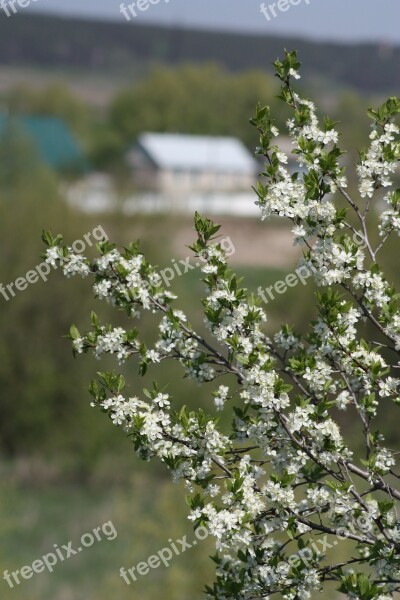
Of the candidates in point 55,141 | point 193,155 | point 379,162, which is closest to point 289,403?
point 379,162

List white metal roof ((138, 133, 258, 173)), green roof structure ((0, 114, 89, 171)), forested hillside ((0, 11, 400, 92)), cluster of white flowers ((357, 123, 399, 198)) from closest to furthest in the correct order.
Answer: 1. cluster of white flowers ((357, 123, 399, 198))
2. green roof structure ((0, 114, 89, 171))
3. white metal roof ((138, 133, 258, 173))
4. forested hillside ((0, 11, 400, 92))

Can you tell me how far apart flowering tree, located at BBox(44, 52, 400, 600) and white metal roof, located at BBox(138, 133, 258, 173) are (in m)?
89.4

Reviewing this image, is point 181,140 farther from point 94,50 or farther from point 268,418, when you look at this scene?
point 268,418

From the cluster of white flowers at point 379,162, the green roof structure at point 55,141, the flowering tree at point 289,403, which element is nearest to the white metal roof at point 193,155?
the green roof structure at point 55,141

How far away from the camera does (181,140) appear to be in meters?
99.9

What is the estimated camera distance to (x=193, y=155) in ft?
319

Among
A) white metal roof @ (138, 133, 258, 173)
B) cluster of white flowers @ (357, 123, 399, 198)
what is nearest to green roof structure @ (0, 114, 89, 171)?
white metal roof @ (138, 133, 258, 173)

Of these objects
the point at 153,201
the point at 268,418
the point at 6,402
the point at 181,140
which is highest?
the point at 181,140

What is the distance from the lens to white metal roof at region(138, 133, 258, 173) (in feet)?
310

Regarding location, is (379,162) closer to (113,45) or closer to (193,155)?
(193,155)

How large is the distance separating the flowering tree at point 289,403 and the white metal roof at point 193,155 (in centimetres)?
8941

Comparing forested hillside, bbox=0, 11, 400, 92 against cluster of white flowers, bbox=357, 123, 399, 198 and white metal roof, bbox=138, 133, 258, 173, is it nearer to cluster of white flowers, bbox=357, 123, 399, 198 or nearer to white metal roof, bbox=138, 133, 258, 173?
white metal roof, bbox=138, 133, 258, 173

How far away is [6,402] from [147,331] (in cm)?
514

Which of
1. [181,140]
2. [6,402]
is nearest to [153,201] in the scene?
[6,402]
